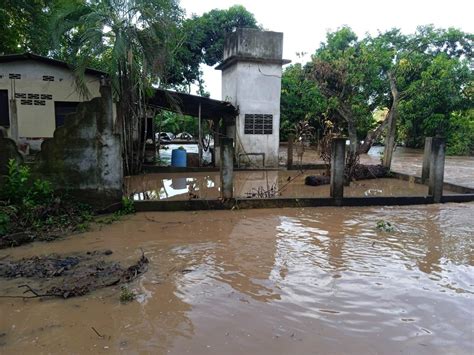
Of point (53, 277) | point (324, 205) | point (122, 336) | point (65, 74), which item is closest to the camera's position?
point (122, 336)

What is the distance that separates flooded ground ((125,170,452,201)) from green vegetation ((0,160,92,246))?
227cm

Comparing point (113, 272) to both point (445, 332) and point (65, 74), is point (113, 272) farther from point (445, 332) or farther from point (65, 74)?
point (65, 74)

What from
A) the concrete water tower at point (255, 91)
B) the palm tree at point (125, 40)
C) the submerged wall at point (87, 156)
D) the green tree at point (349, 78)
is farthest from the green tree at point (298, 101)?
the submerged wall at point (87, 156)

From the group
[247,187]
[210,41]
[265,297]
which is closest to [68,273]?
[265,297]

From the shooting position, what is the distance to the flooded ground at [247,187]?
37.1ft

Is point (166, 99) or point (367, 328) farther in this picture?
point (166, 99)

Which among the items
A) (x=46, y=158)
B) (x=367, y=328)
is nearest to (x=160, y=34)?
(x=46, y=158)

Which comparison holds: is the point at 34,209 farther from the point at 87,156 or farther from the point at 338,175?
the point at 338,175

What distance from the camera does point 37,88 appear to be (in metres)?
14.6

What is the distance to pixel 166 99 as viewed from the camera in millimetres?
15219

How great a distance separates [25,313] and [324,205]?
23.7 ft

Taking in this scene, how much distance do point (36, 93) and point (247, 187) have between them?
27.0 feet

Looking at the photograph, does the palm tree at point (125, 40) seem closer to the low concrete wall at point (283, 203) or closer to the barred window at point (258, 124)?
the barred window at point (258, 124)

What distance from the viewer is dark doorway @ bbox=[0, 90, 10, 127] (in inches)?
562
